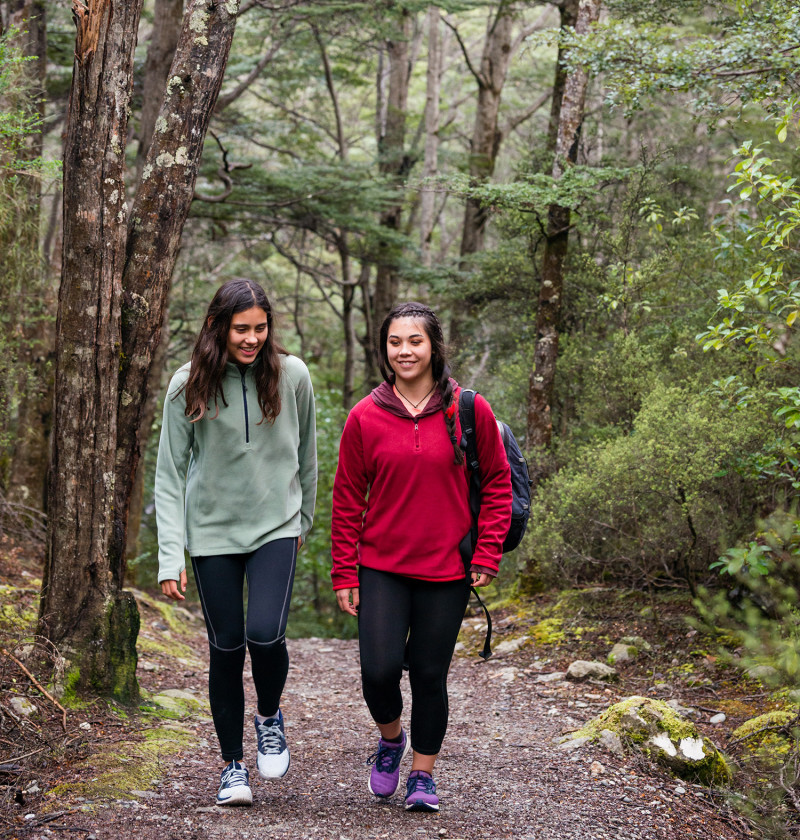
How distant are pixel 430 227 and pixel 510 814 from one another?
45.7ft

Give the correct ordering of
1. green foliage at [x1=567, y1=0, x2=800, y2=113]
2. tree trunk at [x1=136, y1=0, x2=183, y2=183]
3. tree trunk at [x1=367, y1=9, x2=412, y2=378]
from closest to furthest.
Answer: green foliage at [x1=567, y1=0, x2=800, y2=113] → tree trunk at [x1=136, y1=0, x2=183, y2=183] → tree trunk at [x1=367, y1=9, x2=412, y2=378]

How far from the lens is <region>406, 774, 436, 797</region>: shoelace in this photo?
11.8 ft

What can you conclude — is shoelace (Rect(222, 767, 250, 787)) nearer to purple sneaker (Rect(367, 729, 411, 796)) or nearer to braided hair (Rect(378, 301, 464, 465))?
purple sneaker (Rect(367, 729, 411, 796))

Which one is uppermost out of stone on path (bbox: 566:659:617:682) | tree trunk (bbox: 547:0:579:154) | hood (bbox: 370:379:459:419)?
tree trunk (bbox: 547:0:579:154)

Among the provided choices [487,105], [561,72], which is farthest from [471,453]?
[487,105]

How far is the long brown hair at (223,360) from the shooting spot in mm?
3527

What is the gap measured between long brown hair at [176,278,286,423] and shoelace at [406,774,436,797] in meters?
1.66

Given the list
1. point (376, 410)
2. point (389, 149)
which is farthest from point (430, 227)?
point (376, 410)

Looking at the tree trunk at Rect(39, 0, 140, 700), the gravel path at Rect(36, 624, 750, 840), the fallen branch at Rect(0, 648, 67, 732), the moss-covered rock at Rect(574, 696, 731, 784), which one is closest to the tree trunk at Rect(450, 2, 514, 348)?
the gravel path at Rect(36, 624, 750, 840)

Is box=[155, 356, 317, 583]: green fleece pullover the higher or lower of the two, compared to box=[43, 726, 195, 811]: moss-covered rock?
higher

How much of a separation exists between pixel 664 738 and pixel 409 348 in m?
2.56

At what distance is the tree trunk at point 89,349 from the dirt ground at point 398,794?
0.56 metres

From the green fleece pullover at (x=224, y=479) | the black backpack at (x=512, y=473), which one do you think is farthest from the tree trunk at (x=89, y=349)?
the black backpack at (x=512, y=473)

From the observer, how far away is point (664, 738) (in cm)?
445
